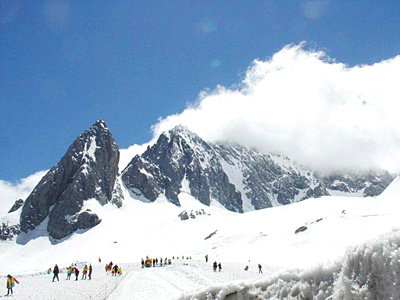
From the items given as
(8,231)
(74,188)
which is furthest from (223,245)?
(8,231)

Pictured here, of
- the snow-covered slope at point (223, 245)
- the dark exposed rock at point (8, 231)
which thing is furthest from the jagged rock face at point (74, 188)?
the snow-covered slope at point (223, 245)

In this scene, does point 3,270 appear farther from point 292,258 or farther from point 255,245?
point 292,258

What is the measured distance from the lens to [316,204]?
12106 centimetres

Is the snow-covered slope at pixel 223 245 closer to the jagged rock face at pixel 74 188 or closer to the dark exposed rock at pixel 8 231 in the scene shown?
the dark exposed rock at pixel 8 231

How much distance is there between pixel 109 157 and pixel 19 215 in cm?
5110

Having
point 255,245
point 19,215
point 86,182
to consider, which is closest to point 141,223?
point 86,182

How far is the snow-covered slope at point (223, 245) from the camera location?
18.3ft

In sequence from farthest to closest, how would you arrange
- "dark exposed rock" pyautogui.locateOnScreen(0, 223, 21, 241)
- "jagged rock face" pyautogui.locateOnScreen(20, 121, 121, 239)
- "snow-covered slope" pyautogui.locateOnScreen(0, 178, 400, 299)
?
"dark exposed rock" pyautogui.locateOnScreen(0, 223, 21, 241)
"jagged rock face" pyautogui.locateOnScreen(20, 121, 121, 239)
"snow-covered slope" pyautogui.locateOnScreen(0, 178, 400, 299)

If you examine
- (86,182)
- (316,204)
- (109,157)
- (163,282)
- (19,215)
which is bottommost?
(163,282)

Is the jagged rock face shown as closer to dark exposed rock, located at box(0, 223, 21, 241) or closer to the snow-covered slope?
dark exposed rock, located at box(0, 223, 21, 241)

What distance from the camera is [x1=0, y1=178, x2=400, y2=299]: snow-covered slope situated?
559cm

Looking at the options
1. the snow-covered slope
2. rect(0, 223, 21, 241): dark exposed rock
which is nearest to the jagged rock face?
rect(0, 223, 21, 241): dark exposed rock

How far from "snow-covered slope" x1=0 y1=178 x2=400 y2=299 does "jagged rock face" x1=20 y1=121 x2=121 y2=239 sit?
242 inches

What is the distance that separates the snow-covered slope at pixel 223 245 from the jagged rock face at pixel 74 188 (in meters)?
6.14
